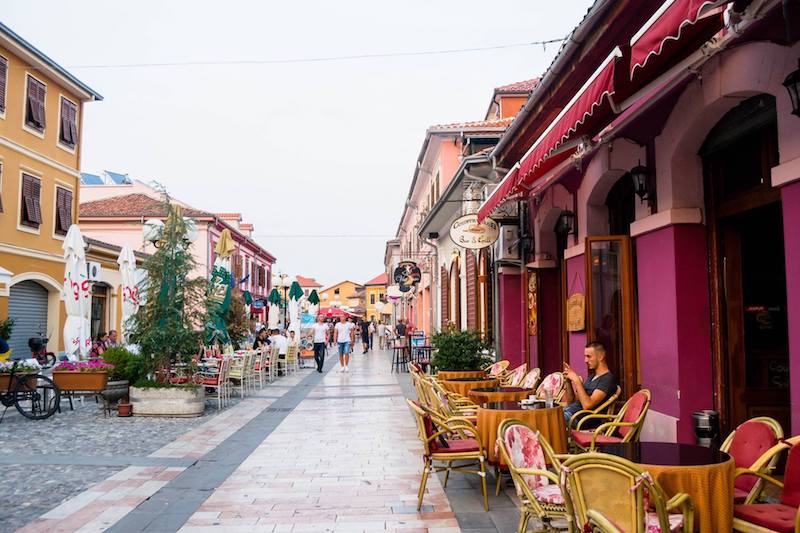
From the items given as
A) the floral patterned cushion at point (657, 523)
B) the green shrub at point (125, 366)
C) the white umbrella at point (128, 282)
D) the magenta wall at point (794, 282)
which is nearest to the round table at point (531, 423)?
the magenta wall at point (794, 282)

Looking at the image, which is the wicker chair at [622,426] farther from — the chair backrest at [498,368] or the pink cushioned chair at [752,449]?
the chair backrest at [498,368]

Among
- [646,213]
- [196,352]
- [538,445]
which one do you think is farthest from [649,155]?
[196,352]

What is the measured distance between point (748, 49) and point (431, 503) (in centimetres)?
430

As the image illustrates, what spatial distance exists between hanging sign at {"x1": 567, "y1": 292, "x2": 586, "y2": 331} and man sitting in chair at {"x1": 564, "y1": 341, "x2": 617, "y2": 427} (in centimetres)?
185

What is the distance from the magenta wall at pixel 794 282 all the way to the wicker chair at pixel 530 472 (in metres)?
1.74

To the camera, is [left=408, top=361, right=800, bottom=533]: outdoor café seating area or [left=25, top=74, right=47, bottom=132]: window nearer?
[left=408, top=361, right=800, bottom=533]: outdoor café seating area

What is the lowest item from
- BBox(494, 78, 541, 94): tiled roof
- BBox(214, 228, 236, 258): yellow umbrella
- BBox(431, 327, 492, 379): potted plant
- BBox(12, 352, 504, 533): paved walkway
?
BBox(12, 352, 504, 533): paved walkway

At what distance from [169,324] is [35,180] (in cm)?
1295

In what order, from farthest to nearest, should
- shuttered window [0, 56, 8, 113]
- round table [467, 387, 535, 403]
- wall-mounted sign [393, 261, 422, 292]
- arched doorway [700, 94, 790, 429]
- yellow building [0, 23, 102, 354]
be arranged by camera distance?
wall-mounted sign [393, 261, 422, 292], yellow building [0, 23, 102, 354], shuttered window [0, 56, 8, 113], round table [467, 387, 535, 403], arched doorway [700, 94, 790, 429]

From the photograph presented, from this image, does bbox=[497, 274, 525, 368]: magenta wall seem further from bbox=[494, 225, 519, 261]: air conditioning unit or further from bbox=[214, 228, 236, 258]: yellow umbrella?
bbox=[214, 228, 236, 258]: yellow umbrella

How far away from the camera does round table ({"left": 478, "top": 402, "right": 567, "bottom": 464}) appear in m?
5.76

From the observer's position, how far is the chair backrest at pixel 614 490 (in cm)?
320

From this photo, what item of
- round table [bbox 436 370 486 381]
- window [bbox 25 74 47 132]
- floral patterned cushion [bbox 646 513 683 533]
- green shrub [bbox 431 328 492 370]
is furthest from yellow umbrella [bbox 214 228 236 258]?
floral patterned cushion [bbox 646 513 683 533]

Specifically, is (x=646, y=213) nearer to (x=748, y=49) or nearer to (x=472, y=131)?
(x=748, y=49)
